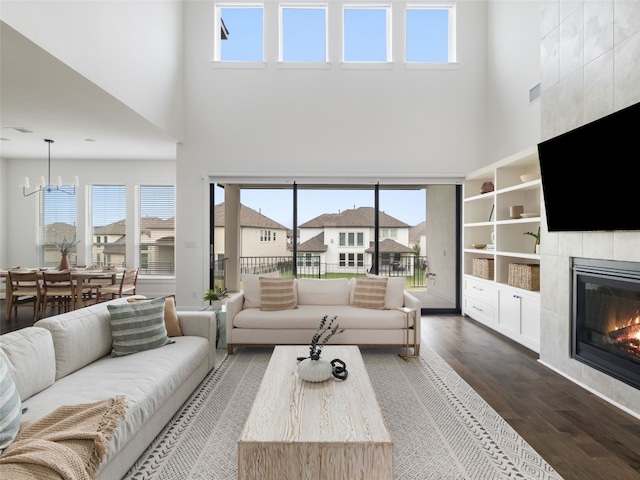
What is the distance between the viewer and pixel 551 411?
264 centimetres

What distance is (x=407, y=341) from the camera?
12.5ft

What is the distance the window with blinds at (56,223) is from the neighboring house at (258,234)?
135 inches

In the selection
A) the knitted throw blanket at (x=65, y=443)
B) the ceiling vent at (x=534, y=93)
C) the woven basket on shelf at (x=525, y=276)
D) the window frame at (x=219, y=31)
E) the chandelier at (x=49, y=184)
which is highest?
the window frame at (x=219, y=31)

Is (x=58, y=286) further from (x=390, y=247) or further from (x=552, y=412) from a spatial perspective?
(x=552, y=412)

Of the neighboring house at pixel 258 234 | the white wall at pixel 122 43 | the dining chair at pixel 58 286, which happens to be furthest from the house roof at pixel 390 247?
the dining chair at pixel 58 286

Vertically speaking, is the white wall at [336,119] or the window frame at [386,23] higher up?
the window frame at [386,23]

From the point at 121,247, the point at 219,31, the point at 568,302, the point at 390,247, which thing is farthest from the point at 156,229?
the point at 568,302

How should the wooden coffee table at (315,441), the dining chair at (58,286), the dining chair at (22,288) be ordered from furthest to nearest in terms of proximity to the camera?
the dining chair at (22,288) < the dining chair at (58,286) < the wooden coffee table at (315,441)

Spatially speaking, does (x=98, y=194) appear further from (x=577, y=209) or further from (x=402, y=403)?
(x=577, y=209)

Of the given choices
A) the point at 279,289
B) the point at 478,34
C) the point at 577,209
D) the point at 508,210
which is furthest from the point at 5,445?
the point at 478,34

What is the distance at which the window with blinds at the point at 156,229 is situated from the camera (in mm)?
7323

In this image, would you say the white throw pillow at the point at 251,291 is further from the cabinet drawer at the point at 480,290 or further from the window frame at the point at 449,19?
the window frame at the point at 449,19

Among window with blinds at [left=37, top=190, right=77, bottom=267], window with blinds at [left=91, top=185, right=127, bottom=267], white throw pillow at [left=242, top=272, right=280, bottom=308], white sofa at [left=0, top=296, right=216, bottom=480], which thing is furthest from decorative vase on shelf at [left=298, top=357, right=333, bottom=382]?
window with blinds at [left=37, top=190, right=77, bottom=267]

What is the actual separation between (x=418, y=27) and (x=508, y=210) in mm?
3554
